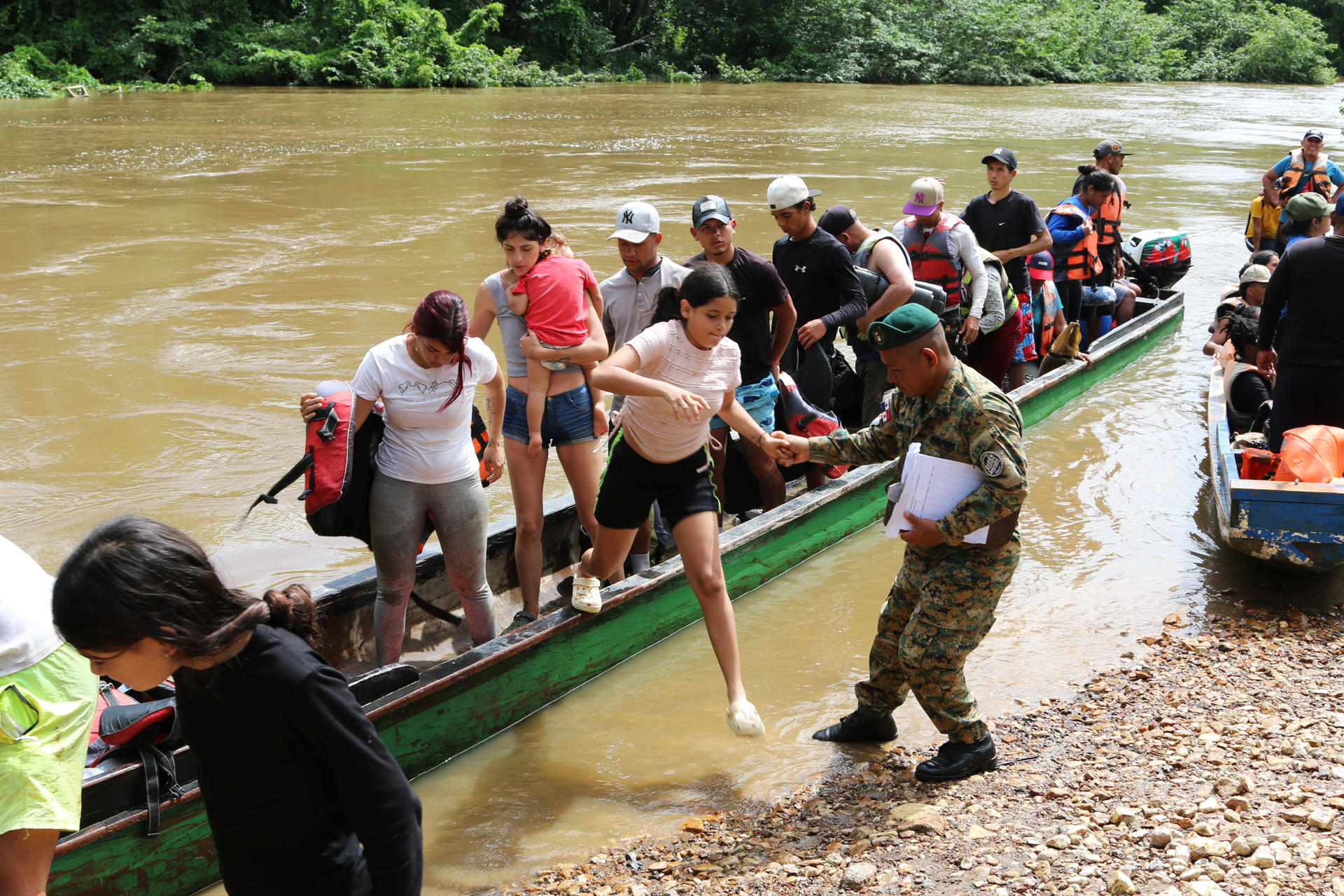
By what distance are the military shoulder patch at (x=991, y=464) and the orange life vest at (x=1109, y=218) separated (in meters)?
6.73

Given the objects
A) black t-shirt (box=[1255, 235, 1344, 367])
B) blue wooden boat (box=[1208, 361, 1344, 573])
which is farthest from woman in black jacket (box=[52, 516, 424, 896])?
black t-shirt (box=[1255, 235, 1344, 367])

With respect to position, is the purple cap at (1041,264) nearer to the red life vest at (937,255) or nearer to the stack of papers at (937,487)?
the red life vest at (937,255)

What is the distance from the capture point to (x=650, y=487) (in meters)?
4.52

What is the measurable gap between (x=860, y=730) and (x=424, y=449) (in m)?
2.13

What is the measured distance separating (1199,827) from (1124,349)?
24.8 feet

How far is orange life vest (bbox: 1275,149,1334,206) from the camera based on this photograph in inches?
424

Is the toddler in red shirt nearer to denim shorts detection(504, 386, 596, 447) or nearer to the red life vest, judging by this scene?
denim shorts detection(504, 386, 596, 447)

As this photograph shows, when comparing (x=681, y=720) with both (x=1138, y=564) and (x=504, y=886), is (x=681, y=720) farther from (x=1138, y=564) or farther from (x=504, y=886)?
(x=1138, y=564)

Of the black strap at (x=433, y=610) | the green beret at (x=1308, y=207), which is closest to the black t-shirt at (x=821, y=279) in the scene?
the black strap at (x=433, y=610)

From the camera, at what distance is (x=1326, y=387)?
20.1 ft

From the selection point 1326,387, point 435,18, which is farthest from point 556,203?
point 435,18

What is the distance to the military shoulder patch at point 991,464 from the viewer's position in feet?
12.6

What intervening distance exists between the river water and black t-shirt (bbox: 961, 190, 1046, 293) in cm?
153

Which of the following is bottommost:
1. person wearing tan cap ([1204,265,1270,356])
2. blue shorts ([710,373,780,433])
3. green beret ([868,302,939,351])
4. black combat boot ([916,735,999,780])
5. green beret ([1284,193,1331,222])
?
black combat boot ([916,735,999,780])
